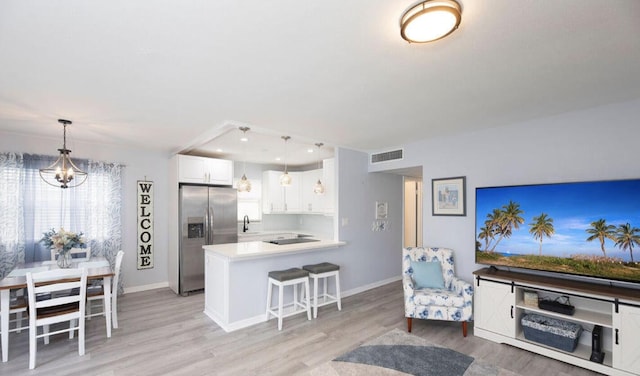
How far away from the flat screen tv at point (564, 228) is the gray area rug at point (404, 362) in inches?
47.3

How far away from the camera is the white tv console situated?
7.98ft

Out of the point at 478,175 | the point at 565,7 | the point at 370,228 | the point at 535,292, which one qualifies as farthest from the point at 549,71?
the point at 370,228

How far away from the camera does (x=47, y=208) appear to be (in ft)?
13.8

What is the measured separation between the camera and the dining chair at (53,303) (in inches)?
103

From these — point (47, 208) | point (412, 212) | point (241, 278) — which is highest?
point (47, 208)

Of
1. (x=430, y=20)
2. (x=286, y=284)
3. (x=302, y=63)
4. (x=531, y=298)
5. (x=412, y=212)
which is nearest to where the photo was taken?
(x=430, y=20)

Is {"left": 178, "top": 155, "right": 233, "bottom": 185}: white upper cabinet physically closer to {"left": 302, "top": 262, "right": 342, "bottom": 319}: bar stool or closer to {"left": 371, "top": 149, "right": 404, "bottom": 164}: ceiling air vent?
{"left": 302, "top": 262, "right": 342, "bottom": 319}: bar stool

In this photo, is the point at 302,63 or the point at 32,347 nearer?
the point at 302,63

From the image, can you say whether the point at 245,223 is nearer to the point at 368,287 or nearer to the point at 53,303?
the point at 368,287

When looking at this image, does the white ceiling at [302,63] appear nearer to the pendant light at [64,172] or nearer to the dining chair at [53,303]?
the pendant light at [64,172]

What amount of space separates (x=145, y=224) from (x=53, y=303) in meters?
2.50

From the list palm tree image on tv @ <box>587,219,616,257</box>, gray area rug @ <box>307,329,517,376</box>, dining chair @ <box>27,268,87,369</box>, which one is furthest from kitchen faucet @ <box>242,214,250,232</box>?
palm tree image on tv @ <box>587,219,616,257</box>

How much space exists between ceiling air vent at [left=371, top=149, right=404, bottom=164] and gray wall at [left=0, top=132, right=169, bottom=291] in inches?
153

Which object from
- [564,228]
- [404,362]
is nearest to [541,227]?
[564,228]
